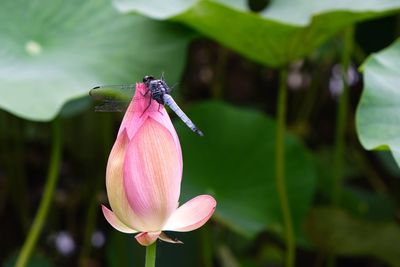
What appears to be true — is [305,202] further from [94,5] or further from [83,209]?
[83,209]

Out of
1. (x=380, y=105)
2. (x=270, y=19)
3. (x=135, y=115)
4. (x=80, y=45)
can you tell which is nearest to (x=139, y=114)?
(x=135, y=115)

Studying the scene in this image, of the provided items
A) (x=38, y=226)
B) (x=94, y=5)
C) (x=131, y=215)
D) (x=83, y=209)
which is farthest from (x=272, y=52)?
(x=83, y=209)

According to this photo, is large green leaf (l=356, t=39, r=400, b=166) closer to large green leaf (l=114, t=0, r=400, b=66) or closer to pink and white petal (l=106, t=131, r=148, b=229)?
large green leaf (l=114, t=0, r=400, b=66)

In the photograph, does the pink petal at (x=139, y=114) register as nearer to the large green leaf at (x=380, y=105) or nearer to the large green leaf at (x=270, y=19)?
the large green leaf at (x=380, y=105)

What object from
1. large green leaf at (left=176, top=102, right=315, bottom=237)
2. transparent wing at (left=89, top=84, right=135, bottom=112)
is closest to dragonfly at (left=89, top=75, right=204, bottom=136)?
transparent wing at (left=89, top=84, right=135, bottom=112)

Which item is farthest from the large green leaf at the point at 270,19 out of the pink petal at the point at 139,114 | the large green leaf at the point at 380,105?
the pink petal at the point at 139,114

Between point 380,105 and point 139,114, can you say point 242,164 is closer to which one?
Answer: point 380,105
